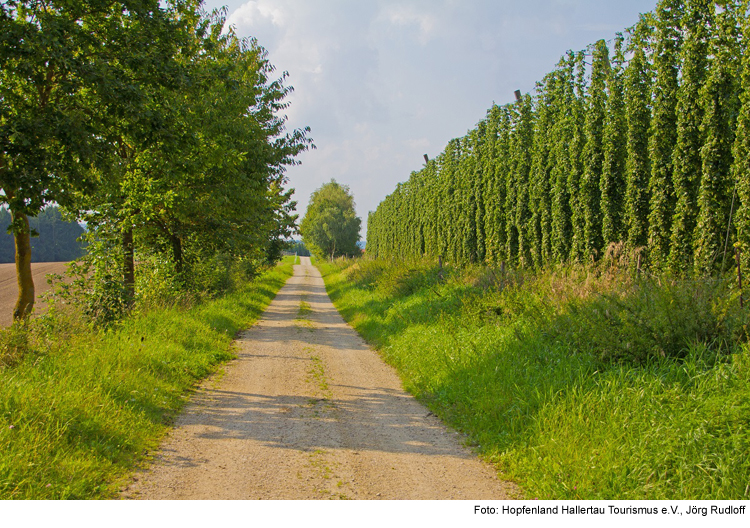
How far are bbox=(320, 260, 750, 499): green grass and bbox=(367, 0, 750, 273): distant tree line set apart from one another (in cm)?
188

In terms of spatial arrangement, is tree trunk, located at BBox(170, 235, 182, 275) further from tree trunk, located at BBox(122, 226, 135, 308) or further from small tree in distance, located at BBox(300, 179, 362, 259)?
small tree in distance, located at BBox(300, 179, 362, 259)

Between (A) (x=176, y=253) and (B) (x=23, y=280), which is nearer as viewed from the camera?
(B) (x=23, y=280)

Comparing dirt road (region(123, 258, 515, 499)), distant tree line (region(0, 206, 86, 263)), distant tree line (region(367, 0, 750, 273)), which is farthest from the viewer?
distant tree line (region(0, 206, 86, 263))

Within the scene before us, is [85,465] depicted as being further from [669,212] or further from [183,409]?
[669,212]

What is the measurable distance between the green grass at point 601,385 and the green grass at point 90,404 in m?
3.52

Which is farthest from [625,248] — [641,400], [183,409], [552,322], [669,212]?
[183,409]

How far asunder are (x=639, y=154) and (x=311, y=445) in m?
10.1

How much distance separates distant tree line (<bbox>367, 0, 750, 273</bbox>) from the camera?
9.11 metres

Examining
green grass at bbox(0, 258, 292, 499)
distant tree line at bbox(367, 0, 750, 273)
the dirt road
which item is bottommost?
the dirt road

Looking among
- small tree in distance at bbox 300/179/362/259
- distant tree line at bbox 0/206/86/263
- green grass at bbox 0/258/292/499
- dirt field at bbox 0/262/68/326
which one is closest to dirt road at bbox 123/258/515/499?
green grass at bbox 0/258/292/499

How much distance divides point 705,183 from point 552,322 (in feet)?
14.7

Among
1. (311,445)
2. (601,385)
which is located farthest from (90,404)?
(601,385)

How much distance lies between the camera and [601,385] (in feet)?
17.9

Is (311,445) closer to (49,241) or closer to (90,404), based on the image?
(90,404)
